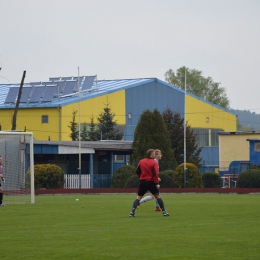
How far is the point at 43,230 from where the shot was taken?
16.8 m

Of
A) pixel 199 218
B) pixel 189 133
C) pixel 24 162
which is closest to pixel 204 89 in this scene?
pixel 189 133

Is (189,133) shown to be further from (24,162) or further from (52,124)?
(24,162)

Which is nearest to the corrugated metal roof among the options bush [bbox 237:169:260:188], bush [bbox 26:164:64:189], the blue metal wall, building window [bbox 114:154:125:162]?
the blue metal wall

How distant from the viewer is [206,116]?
260ft

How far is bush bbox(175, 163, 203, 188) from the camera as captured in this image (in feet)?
158

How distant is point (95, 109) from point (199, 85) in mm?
44095

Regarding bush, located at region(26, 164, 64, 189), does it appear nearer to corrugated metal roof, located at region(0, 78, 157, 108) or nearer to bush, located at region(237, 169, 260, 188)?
bush, located at region(237, 169, 260, 188)

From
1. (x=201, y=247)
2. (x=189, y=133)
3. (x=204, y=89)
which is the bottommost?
(x=201, y=247)

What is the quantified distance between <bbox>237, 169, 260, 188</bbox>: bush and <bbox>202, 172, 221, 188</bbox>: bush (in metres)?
2.29

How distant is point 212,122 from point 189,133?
18510mm

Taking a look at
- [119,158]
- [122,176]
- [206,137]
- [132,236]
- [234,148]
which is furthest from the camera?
[206,137]

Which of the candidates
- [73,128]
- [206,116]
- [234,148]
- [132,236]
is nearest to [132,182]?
[73,128]

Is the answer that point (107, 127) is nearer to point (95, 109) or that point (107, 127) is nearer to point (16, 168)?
point (95, 109)

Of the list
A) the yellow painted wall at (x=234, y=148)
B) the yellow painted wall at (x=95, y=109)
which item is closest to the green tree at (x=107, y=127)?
the yellow painted wall at (x=95, y=109)
